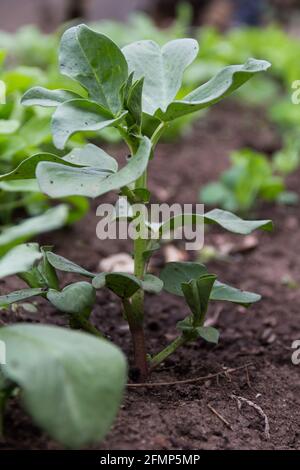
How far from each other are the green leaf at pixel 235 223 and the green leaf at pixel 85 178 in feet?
0.56

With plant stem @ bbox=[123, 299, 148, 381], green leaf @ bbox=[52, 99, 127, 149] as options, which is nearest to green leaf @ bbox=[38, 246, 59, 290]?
plant stem @ bbox=[123, 299, 148, 381]

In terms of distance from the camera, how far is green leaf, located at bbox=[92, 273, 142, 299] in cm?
112

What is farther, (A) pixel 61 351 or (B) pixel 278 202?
(B) pixel 278 202

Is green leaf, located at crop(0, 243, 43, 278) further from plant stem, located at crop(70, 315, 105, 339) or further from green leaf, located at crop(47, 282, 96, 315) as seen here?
plant stem, located at crop(70, 315, 105, 339)

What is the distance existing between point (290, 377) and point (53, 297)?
59 cm

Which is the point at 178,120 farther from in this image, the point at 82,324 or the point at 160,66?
the point at 82,324

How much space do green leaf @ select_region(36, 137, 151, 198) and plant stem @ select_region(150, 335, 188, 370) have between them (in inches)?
14.0

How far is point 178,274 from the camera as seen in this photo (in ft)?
4.21

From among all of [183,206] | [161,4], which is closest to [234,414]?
[183,206]

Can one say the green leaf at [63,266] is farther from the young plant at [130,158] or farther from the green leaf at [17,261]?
the green leaf at [17,261]

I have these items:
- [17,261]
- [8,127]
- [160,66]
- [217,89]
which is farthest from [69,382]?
[8,127]

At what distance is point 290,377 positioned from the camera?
4.71 ft

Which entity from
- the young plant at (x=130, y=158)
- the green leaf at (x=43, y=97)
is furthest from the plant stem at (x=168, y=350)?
the green leaf at (x=43, y=97)

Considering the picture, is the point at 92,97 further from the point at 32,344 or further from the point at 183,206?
the point at 183,206
